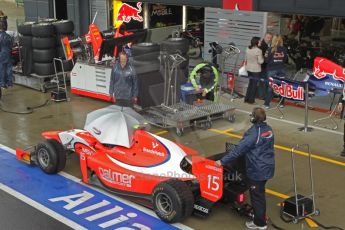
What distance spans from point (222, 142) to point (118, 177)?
3567 mm

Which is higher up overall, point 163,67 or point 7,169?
point 163,67

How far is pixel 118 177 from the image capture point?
8.37 meters

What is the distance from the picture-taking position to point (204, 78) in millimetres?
12508

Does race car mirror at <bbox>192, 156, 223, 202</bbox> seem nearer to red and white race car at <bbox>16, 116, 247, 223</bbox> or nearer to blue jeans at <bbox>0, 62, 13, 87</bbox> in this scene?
red and white race car at <bbox>16, 116, 247, 223</bbox>

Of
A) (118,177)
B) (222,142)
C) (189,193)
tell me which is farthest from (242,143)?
(222,142)

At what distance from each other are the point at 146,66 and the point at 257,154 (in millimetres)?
6277

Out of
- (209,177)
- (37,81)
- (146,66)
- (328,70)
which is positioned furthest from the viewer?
(37,81)

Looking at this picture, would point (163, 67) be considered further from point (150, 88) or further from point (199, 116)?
point (199, 116)

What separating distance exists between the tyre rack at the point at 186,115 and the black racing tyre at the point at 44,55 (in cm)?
466

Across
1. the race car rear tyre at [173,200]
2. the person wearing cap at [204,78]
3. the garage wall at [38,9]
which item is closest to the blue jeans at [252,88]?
the person wearing cap at [204,78]

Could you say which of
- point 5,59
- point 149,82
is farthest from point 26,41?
point 149,82

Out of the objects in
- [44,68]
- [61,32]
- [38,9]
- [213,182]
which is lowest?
[213,182]

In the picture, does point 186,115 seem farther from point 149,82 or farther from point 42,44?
point 42,44

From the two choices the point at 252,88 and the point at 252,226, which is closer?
the point at 252,226
